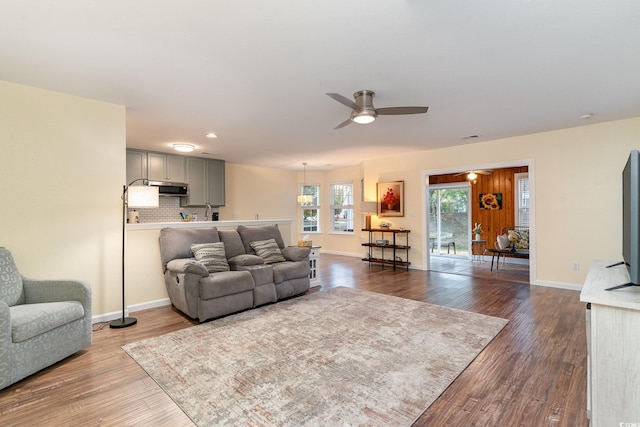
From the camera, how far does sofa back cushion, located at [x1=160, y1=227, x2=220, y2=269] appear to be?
381 cm

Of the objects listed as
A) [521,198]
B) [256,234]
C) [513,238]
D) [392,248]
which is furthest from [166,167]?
[521,198]

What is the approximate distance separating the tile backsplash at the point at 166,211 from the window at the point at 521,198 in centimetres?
789

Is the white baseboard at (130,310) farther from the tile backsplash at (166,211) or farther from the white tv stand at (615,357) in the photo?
the white tv stand at (615,357)

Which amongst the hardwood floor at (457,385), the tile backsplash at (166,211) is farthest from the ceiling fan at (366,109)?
the tile backsplash at (166,211)

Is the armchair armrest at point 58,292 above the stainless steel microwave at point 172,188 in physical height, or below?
below

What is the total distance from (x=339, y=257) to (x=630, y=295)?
7.10 metres

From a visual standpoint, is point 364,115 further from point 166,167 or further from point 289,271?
point 166,167

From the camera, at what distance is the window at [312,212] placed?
9.38 metres

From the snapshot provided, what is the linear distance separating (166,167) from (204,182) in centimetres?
86

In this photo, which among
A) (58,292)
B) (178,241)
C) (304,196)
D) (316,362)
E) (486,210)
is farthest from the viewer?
(304,196)

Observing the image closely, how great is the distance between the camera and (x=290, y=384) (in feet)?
6.95

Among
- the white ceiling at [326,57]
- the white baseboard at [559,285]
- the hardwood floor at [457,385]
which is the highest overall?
the white ceiling at [326,57]

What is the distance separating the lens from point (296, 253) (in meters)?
4.58

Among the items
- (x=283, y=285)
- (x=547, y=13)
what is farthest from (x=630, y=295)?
(x=283, y=285)
